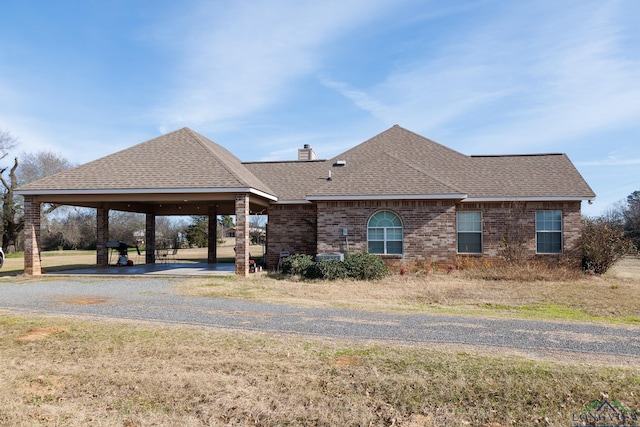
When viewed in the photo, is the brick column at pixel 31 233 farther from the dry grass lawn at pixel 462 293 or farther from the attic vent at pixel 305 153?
the attic vent at pixel 305 153

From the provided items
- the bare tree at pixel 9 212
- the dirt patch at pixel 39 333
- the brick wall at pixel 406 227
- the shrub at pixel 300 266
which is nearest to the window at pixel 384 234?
the brick wall at pixel 406 227

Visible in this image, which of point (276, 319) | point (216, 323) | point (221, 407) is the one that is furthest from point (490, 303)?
point (221, 407)

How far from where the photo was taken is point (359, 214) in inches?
683

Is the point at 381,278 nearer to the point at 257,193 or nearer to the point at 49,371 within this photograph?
the point at 257,193

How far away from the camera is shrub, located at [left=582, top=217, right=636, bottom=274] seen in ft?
57.5

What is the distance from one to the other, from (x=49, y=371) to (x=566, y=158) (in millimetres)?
22228

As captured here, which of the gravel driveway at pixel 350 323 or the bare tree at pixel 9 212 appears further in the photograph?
the bare tree at pixel 9 212

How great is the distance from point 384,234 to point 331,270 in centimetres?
321


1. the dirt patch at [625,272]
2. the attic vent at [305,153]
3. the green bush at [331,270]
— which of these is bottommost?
the dirt patch at [625,272]

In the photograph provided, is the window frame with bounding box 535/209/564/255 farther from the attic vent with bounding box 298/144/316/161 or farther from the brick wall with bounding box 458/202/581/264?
the attic vent with bounding box 298/144/316/161

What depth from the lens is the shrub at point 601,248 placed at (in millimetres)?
17531

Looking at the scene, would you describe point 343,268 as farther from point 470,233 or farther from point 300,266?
point 470,233

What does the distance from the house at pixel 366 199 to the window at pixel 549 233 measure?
0.13ft

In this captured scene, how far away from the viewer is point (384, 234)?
1741 cm
